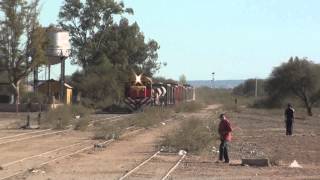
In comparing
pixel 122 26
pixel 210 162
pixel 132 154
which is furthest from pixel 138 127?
pixel 122 26

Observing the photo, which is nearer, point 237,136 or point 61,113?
point 237,136

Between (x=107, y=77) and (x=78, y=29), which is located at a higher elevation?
(x=78, y=29)

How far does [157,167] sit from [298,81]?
80624 mm

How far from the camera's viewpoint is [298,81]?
328 feet

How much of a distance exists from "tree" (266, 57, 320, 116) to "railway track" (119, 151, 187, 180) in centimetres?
7233

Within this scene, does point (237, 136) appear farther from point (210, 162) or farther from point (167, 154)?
point (210, 162)

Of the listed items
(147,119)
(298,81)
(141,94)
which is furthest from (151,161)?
(298,81)

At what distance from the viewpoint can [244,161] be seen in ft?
74.5

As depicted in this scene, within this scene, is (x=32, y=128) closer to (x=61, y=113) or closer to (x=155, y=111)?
(x=61, y=113)

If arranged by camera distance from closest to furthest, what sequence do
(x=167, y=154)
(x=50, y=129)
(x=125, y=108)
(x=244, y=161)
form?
1. (x=244, y=161)
2. (x=167, y=154)
3. (x=50, y=129)
4. (x=125, y=108)

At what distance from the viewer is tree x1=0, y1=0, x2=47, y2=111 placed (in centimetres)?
7275

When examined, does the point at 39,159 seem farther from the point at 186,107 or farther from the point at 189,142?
the point at 186,107

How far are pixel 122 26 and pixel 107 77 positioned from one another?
18.5m

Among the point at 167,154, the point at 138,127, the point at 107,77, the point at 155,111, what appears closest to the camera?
the point at 167,154
